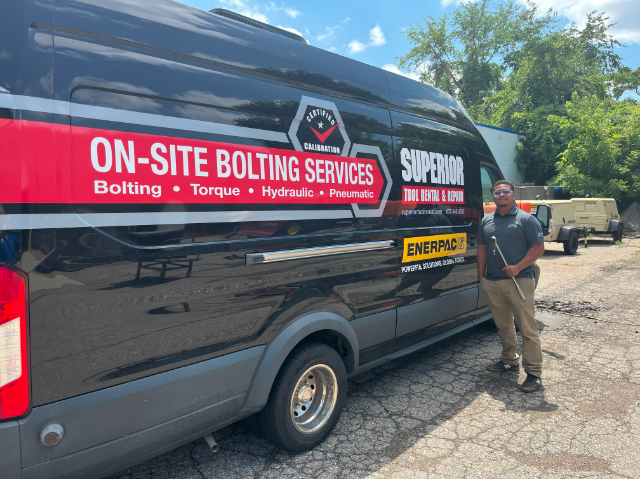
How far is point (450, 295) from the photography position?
425cm

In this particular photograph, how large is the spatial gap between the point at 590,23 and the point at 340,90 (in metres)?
39.6

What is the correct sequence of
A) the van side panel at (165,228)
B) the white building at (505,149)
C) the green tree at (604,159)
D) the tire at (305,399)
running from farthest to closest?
the white building at (505,149) → the green tree at (604,159) → the tire at (305,399) → the van side panel at (165,228)

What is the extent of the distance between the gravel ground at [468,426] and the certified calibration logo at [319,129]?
191 cm

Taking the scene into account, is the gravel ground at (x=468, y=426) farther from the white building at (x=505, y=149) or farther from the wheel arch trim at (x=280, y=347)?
the white building at (x=505, y=149)

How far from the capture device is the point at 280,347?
8.65 feet

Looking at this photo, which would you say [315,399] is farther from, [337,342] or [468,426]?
[468,426]

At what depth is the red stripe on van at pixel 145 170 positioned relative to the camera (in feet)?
5.73

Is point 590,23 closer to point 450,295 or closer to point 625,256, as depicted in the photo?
point 625,256

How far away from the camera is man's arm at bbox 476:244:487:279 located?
Answer: 4262 millimetres

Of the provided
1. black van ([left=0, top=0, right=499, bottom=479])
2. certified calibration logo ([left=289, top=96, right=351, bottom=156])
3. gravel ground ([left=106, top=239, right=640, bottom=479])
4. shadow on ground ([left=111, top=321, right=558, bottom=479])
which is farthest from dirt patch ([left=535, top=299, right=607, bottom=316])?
certified calibration logo ([left=289, top=96, right=351, bottom=156])

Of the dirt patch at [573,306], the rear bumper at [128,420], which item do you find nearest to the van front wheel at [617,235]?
the dirt patch at [573,306]

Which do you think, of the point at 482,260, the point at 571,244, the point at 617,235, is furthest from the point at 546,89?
the point at 482,260

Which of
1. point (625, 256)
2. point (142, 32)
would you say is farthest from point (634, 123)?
point (142, 32)

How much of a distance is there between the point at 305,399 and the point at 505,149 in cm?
2508
